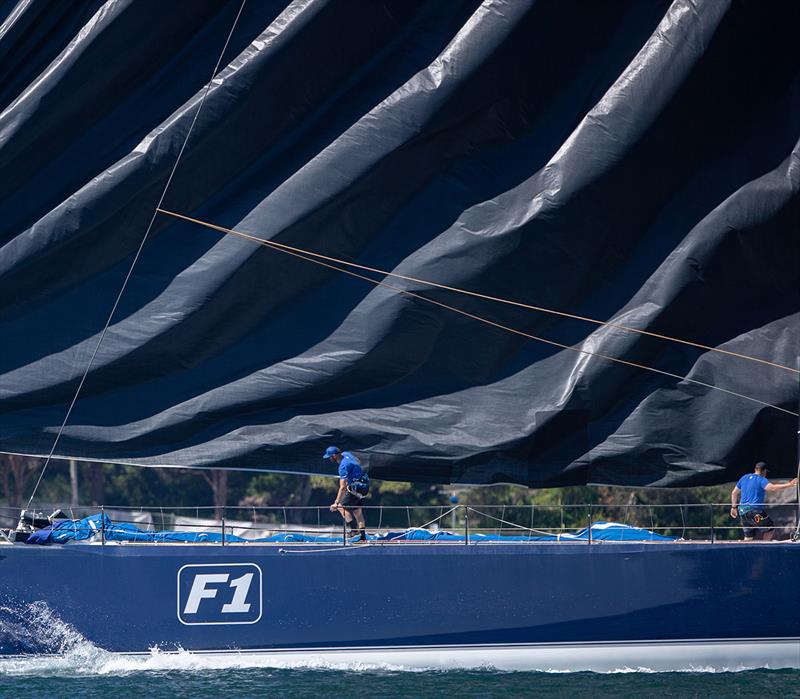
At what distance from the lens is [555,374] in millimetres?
12609

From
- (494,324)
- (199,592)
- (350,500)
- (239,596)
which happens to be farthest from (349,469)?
(494,324)

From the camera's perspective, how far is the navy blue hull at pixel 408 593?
38.4 feet

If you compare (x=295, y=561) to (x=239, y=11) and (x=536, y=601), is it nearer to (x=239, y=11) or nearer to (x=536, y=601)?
(x=536, y=601)

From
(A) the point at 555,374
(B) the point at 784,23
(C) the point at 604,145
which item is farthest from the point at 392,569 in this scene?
(B) the point at 784,23

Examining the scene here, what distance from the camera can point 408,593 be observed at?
11.8 meters

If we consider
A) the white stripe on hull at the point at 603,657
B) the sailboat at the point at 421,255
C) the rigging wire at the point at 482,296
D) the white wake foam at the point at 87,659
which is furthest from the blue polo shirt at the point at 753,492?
the white wake foam at the point at 87,659

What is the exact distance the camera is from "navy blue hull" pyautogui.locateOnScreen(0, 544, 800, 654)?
11.7m

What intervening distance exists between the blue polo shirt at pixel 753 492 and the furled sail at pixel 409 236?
364mm

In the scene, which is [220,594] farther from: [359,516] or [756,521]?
[756,521]

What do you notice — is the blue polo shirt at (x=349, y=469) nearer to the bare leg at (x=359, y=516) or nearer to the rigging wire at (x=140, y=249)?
the bare leg at (x=359, y=516)

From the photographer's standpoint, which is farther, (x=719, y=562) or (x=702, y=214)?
(x=702, y=214)

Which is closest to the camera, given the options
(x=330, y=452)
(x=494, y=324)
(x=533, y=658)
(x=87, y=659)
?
(x=87, y=659)

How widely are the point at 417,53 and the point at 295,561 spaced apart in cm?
574

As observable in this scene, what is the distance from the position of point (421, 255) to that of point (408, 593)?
369 centimetres
